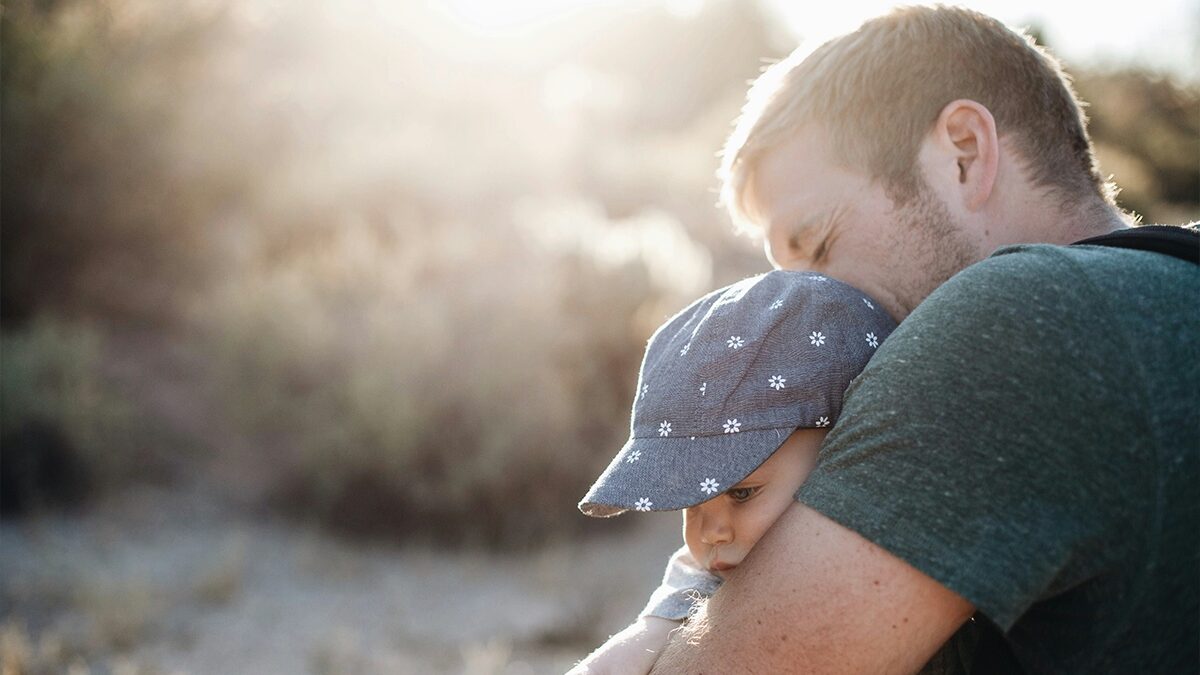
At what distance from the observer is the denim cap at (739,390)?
146 cm

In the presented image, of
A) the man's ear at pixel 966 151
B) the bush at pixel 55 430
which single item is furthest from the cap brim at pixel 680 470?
the bush at pixel 55 430

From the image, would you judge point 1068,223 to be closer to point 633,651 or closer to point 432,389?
point 633,651

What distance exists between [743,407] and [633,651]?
54 centimetres

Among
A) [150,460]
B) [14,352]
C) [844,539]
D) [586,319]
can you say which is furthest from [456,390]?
[844,539]

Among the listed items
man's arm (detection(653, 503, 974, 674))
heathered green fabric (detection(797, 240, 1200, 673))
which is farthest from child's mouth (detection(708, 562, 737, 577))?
heathered green fabric (detection(797, 240, 1200, 673))

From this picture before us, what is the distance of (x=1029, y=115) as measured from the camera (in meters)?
1.87

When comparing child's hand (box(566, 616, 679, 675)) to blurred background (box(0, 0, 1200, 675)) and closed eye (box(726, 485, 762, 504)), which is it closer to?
closed eye (box(726, 485, 762, 504))

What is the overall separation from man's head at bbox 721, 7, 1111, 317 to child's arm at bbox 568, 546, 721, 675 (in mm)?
645

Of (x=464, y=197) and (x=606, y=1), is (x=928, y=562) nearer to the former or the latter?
(x=464, y=197)

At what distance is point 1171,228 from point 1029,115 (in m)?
0.58

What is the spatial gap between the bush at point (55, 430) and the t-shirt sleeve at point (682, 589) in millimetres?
4762

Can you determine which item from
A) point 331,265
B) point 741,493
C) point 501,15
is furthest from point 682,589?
point 501,15

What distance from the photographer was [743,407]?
4.85ft

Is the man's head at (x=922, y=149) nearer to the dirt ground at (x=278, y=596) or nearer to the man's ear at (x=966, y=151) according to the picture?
the man's ear at (x=966, y=151)
